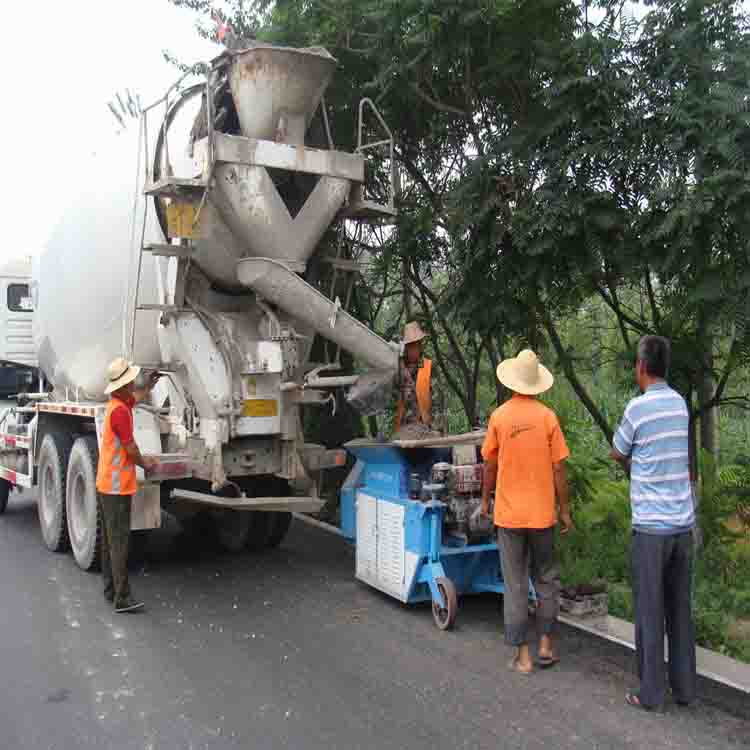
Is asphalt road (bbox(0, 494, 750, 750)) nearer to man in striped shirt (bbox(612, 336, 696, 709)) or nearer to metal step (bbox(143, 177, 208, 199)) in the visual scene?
man in striped shirt (bbox(612, 336, 696, 709))

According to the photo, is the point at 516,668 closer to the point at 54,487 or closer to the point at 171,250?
the point at 171,250

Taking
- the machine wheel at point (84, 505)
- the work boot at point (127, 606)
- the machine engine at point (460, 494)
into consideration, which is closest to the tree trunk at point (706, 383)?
the machine engine at point (460, 494)

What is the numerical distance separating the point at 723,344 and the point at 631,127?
5.89 feet

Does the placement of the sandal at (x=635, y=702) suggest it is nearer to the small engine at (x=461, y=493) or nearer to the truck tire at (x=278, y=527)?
the small engine at (x=461, y=493)

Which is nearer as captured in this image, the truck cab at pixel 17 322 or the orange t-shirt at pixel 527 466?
the orange t-shirt at pixel 527 466

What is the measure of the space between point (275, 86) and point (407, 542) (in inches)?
134

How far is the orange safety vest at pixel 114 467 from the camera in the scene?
6.28 meters

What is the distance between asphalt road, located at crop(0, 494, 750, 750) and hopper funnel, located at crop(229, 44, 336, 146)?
11.5 feet

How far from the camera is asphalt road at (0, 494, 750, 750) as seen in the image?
13.6 feet

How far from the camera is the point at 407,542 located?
598 cm

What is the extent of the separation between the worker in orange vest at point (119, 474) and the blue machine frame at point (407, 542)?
1.65 metres

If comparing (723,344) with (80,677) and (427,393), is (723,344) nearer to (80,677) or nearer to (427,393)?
(427,393)

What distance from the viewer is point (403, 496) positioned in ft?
20.3

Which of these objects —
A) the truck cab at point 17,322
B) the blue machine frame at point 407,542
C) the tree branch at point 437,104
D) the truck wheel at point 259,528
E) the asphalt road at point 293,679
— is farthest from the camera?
the truck cab at point 17,322
